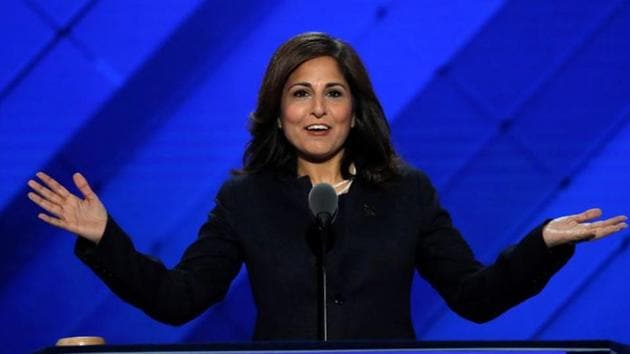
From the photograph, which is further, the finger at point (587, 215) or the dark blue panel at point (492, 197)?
the dark blue panel at point (492, 197)

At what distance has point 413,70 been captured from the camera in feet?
11.1

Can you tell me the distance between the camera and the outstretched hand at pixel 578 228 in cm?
212

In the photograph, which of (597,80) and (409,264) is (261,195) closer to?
(409,264)

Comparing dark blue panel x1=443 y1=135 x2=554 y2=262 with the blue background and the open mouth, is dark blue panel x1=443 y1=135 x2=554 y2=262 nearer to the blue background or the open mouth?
the blue background

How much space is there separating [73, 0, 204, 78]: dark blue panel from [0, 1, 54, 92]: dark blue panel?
111 mm

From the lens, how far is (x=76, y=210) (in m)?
2.19

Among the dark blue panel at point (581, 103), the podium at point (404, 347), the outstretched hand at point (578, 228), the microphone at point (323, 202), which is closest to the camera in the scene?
the podium at point (404, 347)

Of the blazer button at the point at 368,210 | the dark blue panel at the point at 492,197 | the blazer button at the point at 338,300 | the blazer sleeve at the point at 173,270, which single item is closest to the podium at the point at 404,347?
the blazer sleeve at the point at 173,270

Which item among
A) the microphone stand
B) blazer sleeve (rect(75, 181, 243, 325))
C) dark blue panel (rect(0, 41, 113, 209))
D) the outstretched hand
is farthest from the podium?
dark blue panel (rect(0, 41, 113, 209))

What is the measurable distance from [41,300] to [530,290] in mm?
1671

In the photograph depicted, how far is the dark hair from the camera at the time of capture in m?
2.58

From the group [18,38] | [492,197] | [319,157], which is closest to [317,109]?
[319,157]

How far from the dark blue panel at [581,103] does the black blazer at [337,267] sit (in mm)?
879

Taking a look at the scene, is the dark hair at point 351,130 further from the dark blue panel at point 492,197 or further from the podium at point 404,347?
the podium at point 404,347
